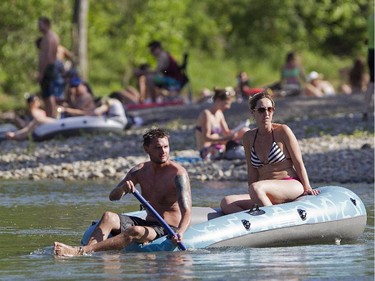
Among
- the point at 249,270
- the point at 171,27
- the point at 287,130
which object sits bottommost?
the point at 249,270

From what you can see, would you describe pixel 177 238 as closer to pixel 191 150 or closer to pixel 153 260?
pixel 153 260

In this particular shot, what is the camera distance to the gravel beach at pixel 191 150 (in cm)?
1828

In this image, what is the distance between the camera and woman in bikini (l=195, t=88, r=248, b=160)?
17.6 meters

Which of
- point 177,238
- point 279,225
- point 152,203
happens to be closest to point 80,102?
point 279,225

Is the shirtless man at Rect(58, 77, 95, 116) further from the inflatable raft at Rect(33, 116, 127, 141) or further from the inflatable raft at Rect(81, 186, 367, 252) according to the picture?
the inflatable raft at Rect(81, 186, 367, 252)

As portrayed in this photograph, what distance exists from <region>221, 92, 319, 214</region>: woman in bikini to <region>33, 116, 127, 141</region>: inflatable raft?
10.7 m

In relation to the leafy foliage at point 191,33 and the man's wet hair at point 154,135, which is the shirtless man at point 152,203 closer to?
the man's wet hair at point 154,135

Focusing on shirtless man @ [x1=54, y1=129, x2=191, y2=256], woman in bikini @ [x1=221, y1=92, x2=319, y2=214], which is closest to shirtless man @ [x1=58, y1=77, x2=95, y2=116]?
woman in bikini @ [x1=221, y1=92, x2=319, y2=214]

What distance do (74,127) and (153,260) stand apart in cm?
1216

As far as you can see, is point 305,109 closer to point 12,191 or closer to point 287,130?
point 12,191

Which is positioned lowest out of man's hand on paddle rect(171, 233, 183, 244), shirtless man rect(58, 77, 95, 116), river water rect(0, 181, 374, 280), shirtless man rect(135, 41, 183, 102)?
river water rect(0, 181, 374, 280)

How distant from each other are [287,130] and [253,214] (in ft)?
2.95

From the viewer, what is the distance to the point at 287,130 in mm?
12250

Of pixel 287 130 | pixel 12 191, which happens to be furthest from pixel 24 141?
pixel 287 130
